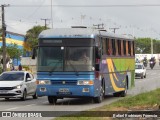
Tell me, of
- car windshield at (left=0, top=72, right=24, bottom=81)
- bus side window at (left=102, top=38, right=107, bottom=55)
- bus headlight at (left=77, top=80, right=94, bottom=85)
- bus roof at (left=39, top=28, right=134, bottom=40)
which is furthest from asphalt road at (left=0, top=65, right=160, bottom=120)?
bus roof at (left=39, top=28, right=134, bottom=40)

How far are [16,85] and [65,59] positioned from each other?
443cm

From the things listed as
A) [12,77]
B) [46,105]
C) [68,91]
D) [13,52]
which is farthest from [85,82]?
[13,52]

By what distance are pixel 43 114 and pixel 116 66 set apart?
886 cm

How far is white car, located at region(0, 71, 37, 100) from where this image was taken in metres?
24.5

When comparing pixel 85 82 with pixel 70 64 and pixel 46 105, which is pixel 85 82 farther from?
pixel 46 105

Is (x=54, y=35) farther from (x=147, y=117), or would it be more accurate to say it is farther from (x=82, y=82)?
→ (x=147, y=117)

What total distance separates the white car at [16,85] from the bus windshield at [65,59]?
3649 millimetres

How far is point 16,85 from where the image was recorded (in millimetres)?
24672

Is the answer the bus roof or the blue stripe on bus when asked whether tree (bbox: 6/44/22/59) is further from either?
the bus roof

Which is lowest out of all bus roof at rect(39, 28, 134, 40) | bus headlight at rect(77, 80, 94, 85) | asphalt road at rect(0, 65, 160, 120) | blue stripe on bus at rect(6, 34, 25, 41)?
asphalt road at rect(0, 65, 160, 120)

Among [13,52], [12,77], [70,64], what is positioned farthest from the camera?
[13,52]

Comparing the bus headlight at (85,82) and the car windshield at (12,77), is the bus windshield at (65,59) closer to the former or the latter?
the bus headlight at (85,82)

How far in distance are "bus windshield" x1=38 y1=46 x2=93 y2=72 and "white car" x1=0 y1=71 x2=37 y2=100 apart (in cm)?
365

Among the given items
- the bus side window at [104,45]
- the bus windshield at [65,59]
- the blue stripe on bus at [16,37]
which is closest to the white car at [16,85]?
the bus windshield at [65,59]
